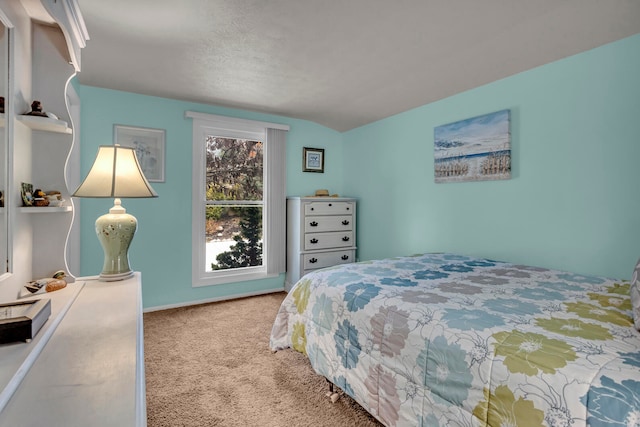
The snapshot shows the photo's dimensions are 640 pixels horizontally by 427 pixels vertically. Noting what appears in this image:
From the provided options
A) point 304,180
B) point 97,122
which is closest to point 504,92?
point 304,180

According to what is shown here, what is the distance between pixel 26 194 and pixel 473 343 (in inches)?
72.4

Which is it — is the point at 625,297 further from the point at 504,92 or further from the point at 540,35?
the point at 504,92

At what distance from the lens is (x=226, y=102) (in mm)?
3504

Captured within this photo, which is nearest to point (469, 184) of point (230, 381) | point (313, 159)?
point (313, 159)

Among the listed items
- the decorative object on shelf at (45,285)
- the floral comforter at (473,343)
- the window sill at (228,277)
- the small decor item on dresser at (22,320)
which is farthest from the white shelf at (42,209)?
the window sill at (228,277)

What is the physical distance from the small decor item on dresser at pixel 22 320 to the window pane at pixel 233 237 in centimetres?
282

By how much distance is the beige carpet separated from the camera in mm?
1698

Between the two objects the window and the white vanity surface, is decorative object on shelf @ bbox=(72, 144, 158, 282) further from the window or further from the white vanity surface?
the window

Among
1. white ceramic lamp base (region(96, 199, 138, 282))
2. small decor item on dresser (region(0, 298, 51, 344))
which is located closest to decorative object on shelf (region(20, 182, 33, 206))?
white ceramic lamp base (region(96, 199, 138, 282))

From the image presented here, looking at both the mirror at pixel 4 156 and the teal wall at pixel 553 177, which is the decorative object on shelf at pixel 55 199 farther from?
the teal wall at pixel 553 177

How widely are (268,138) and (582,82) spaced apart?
3029 mm

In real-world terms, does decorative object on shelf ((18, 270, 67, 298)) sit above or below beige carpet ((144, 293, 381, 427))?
above

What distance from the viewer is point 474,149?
2865 mm

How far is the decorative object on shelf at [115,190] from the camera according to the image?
160cm
